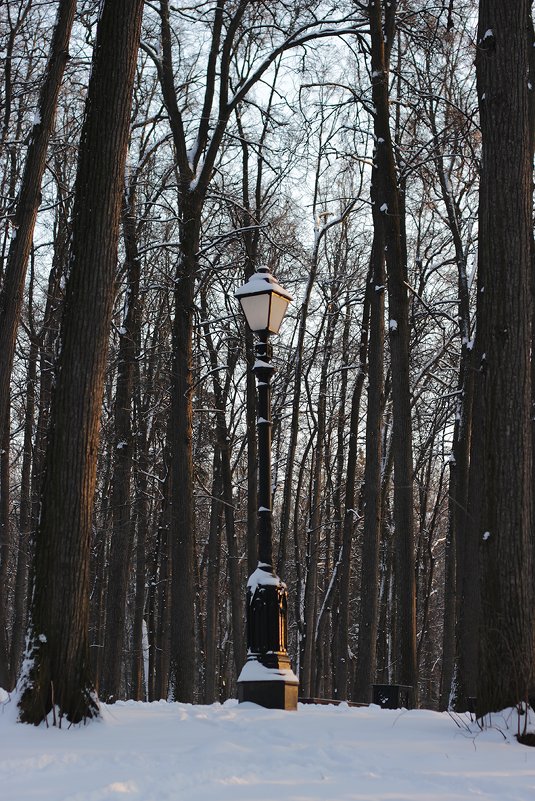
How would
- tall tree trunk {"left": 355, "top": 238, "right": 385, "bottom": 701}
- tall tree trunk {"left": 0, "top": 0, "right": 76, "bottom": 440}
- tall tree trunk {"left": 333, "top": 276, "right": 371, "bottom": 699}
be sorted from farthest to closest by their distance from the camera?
1. tall tree trunk {"left": 333, "top": 276, "right": 371, "bottom": 699}
2. tall tree trunk {"left": 355, "top": 238, "right": 385, "bottom": 701}
3. tall tree trunk {"left": 0, "top": 0, "right": 76, "bottom": 440}

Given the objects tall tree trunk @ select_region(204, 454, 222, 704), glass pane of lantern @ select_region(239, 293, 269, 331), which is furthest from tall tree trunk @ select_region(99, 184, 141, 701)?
glass pane of lantern @ select_region(239, 293, 269, 331)

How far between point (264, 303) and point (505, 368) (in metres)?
2.97

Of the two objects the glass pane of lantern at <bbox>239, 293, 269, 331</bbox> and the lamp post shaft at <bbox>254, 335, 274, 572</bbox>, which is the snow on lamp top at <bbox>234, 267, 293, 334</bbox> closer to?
the glass pane of lantern at <bbox>239, 293, 269, 331</bbox>

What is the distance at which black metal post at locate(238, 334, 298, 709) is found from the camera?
8164mm

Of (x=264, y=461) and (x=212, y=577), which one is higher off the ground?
(x=264, y=461)

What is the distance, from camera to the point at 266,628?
27.6 feet

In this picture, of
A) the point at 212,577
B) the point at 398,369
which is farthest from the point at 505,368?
the point at 212,577

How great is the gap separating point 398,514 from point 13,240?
6.75 m

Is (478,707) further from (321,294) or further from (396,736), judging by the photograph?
(321,294)

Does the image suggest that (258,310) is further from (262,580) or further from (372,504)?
(372,504)

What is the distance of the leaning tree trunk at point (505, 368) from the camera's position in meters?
6.56

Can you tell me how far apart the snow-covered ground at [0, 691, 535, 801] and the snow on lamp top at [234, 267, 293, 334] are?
3.94m

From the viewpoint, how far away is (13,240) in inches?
476

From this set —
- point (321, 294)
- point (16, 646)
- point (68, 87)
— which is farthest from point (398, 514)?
point (321, 294)
